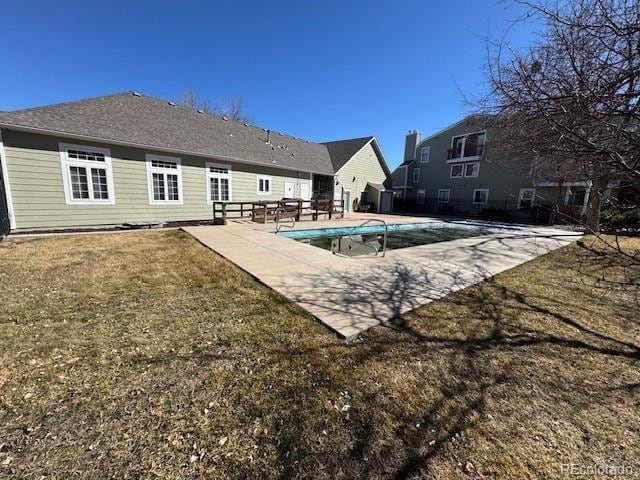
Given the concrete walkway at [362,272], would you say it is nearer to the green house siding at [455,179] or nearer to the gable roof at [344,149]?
the gable roof at [344,149]

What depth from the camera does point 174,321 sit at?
10.7 ft

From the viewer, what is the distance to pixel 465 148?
2422 cm

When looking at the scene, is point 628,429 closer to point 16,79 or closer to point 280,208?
point 280,208

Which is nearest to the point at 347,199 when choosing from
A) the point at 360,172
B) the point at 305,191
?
the point at 360,172

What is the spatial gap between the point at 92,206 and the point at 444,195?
1067 inches

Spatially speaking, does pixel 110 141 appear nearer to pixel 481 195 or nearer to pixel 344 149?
pixel 344 149

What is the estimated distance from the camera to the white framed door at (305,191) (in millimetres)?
18267

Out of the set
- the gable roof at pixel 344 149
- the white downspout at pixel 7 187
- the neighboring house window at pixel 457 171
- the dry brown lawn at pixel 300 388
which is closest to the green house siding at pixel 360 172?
the gable roof at pixel 344 149

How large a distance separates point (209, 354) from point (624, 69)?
155 inches

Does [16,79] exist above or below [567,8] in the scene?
above

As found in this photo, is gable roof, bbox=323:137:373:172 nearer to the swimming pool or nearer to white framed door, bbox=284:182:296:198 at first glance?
white framed door, bbox=284:182:296:198

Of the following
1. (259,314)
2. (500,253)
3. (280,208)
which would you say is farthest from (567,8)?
(280,208)

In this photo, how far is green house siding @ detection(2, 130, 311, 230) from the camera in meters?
8.62

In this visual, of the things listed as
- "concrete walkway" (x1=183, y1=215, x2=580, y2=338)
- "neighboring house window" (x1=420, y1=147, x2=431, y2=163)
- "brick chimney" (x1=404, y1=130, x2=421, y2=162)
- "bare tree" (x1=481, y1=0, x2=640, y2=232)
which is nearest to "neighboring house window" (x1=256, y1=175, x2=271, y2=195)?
"concrete walkway" (x1=183, y1=215, x2=580, y2=338)
